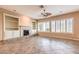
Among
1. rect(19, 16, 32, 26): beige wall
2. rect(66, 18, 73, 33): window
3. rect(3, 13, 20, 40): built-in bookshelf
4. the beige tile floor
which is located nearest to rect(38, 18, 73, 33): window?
rect(66, 18, 73, 33): window

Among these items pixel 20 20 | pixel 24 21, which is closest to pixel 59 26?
pixel 24 21

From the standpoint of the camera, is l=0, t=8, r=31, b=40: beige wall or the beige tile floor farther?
l=0, t=8, r=31, b=40: beige wall

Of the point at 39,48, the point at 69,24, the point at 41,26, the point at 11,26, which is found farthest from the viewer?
the point at 41,26

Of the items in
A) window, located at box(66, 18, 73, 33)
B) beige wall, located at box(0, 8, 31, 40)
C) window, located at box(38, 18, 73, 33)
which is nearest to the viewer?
beige wall, located at box(0, 8, 31, 40)

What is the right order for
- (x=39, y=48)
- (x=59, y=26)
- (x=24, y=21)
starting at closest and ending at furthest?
(x=39, y=48)
(x=24, y=21)
(x=59, y=26)

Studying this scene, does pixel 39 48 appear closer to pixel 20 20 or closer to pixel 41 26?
pixel 20 20

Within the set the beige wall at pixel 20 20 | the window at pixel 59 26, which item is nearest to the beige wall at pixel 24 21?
the beige wall at pixel 20 20

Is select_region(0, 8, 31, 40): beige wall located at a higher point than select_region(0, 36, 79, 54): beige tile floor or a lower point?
higher

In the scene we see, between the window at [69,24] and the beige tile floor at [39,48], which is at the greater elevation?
the window at [69,24]

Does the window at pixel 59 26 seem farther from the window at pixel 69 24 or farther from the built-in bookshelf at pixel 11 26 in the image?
the built-in bookshelf at pixel 11 26

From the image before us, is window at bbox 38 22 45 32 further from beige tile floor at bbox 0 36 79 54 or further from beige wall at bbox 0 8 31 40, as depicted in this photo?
beige tile floor at bbox 0 36 79 54
